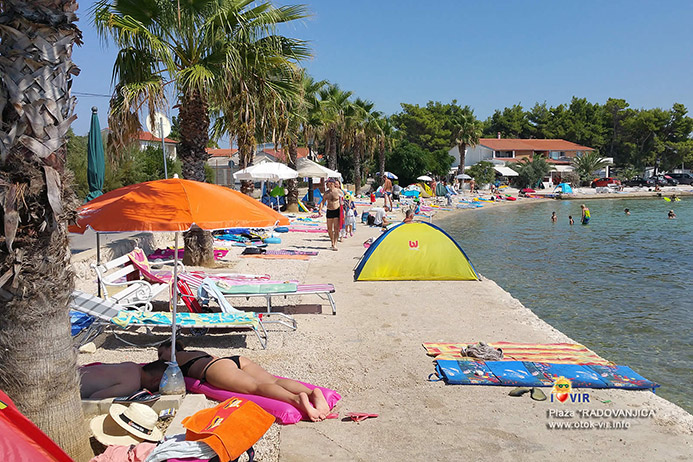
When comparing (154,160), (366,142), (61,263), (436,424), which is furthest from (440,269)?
(366,142)

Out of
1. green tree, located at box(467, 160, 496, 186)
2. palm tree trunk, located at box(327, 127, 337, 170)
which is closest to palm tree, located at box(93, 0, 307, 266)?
palm tree trunk, located at box(327, 127, 337, 170)

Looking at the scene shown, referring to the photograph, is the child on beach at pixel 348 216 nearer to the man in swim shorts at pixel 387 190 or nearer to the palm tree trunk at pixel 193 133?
the palm tree trunk at pixel 193 133

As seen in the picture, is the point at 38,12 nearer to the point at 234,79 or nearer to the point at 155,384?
the point at 155,384

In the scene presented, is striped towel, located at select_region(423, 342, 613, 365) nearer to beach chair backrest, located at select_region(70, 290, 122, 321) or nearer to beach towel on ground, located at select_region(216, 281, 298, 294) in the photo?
beach towel on ground, located at select_region(216, 281, 298, 294)

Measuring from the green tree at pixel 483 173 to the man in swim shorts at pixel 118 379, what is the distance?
2083 inches

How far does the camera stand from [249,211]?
16.3ft

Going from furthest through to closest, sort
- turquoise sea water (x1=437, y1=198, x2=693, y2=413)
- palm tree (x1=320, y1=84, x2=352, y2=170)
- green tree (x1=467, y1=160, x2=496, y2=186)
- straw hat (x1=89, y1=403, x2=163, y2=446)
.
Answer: green tree (x1=467, y1=160, x2=496, y2=186) → palm tree (x1=320, y1=84, x2=352, y2=170) → turquoise sea water (x1=437, y1=198, x2=693, y2=413) → straw hat (x1=89, y1=403, x2=163, y2=446)

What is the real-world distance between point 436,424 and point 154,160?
22.8 metres

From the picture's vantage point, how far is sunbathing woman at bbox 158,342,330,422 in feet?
15.4

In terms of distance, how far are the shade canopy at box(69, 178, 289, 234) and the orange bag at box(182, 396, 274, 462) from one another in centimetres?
142

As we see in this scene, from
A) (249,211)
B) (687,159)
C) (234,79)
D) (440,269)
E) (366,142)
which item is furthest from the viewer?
(687,159)

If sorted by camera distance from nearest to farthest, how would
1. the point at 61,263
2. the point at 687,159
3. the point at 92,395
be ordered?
1. the point at 61,263
2. the point at 92,395
3. the point at 687,159

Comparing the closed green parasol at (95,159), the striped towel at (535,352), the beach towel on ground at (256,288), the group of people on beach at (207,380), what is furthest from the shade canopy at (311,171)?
the group of people on beach at (207,380)

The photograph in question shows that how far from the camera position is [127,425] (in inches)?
159
